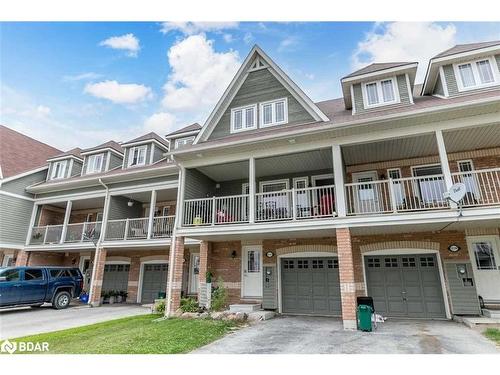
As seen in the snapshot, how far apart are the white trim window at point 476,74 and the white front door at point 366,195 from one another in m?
4.56

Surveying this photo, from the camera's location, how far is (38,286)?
12.9 meters

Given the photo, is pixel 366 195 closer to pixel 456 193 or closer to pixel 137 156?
pixel 456 193

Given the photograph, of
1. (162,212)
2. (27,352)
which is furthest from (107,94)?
(27,352)

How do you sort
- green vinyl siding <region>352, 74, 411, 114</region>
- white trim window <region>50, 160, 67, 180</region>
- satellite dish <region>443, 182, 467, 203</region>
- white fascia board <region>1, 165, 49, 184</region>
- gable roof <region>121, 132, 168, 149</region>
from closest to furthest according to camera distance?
satellite dish <region>443, 182, 467, 203</region> → green vinyl siding <region>352, 74, 411, 114</region> → white fascia board <region>1, 165, 49, 184</region> → gable roof <region>121, 132, 168, 149</region> → white trim window <region>50, 160, 67, 180</region>

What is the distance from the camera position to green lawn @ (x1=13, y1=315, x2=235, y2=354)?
20.9 feet

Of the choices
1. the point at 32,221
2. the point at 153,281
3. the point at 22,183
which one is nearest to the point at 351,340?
the point at 153,281

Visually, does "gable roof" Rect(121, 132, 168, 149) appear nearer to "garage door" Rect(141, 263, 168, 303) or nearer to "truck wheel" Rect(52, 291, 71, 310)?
"garage door" Rect(141, 263, 168, 303)

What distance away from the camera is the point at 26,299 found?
12453mm

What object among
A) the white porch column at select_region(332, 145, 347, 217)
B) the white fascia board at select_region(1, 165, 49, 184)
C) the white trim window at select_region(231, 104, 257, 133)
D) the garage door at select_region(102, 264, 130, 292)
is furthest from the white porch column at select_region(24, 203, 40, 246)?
the white porch column at select_region(332, 145, 347, 217)

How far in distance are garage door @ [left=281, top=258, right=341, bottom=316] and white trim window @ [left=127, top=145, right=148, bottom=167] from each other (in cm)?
1053

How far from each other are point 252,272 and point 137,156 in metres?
10.0

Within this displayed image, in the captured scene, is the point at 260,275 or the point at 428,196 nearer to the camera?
the point at 428,196

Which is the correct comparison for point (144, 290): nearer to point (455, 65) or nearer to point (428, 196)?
point (428, 196)

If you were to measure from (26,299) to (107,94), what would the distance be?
9922 mm
